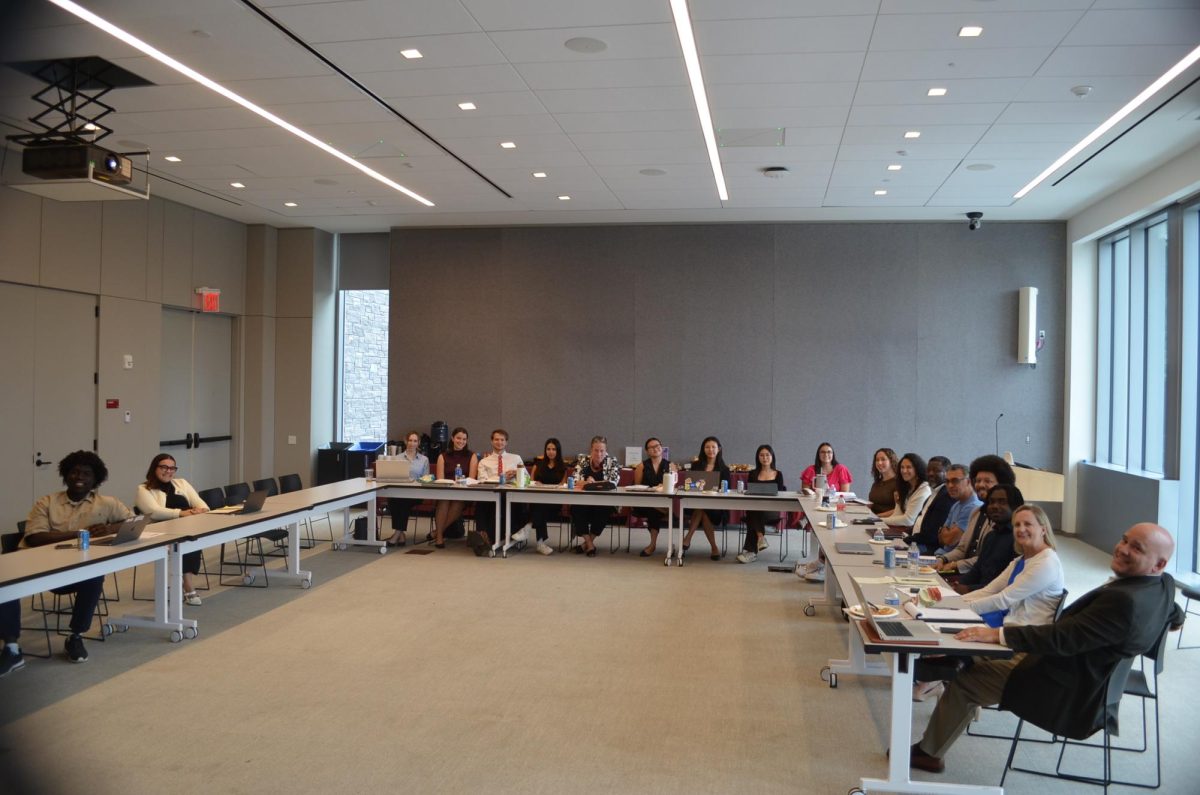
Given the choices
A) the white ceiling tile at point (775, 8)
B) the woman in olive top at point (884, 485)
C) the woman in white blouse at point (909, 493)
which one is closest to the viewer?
the white ceiling tile at point (775, 8)

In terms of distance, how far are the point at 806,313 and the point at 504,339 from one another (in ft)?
13.2

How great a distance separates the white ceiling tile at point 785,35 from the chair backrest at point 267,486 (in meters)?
5.24

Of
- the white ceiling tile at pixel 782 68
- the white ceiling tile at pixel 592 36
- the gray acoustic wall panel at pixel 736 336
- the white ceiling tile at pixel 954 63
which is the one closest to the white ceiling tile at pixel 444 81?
the white ceiling tile at pixel 592 36

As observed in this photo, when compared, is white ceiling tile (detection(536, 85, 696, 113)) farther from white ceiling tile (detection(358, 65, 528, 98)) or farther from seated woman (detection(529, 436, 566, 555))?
seated woman (detection(529, 436, 566, 555))

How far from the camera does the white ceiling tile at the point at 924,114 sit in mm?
6488

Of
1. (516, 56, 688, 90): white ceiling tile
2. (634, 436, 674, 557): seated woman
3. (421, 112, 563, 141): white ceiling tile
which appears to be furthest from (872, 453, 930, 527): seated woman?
(421, 112, 563, 141): white ceiling tile

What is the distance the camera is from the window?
12.8 meters

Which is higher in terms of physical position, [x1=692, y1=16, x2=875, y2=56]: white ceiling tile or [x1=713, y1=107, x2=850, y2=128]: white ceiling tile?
[x1=713, y1=107, x2=850, y2=128]: white ceiling tile

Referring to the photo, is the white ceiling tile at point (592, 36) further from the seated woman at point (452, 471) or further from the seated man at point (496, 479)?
the seated woman at point (452, 471)

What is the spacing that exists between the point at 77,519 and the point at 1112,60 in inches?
289

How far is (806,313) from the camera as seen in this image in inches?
441

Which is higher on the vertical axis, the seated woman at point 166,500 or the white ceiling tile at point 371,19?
the white ceiling tile at point 371,19

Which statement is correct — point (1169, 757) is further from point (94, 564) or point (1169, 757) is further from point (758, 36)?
point (94, 564)

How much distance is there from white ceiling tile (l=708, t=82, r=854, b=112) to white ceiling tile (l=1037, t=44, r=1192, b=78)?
1.27 m
